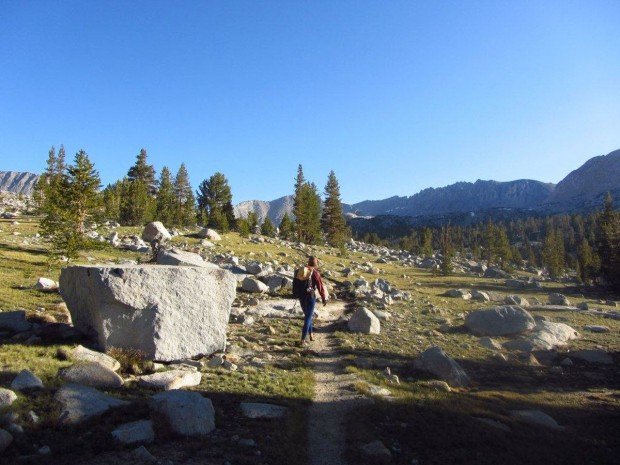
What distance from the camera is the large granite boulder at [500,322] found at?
19.2 meters

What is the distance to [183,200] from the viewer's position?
97.1m

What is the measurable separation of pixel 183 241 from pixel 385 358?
1532 inches

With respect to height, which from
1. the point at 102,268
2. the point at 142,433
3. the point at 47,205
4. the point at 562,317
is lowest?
the point at 562,317

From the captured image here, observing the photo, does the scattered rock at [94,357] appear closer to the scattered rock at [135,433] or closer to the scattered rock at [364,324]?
the scattered rock at [135,433]

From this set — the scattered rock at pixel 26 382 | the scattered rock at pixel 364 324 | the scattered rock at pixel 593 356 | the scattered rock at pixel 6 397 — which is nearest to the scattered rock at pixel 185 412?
the scattered rock at pixel 6 397

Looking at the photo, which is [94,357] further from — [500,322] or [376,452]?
[500,322]

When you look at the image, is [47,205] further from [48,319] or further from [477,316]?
[477,316]

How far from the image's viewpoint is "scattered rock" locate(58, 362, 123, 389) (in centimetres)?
881

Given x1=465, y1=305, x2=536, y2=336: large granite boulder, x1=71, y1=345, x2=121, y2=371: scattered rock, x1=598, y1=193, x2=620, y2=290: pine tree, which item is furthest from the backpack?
x1=598, y1=193, x2=620, y2=290: pine tree

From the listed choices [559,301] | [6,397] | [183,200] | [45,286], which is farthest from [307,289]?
[183,200]

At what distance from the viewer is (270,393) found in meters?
9.81

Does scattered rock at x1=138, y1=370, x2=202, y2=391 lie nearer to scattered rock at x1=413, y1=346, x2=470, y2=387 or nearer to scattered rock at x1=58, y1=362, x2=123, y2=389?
scattered rock at x1=58, y1=362, x2=123, y2=389

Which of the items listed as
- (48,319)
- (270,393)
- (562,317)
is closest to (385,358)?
(270,393)

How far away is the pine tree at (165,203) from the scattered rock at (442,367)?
6593 centimetres
